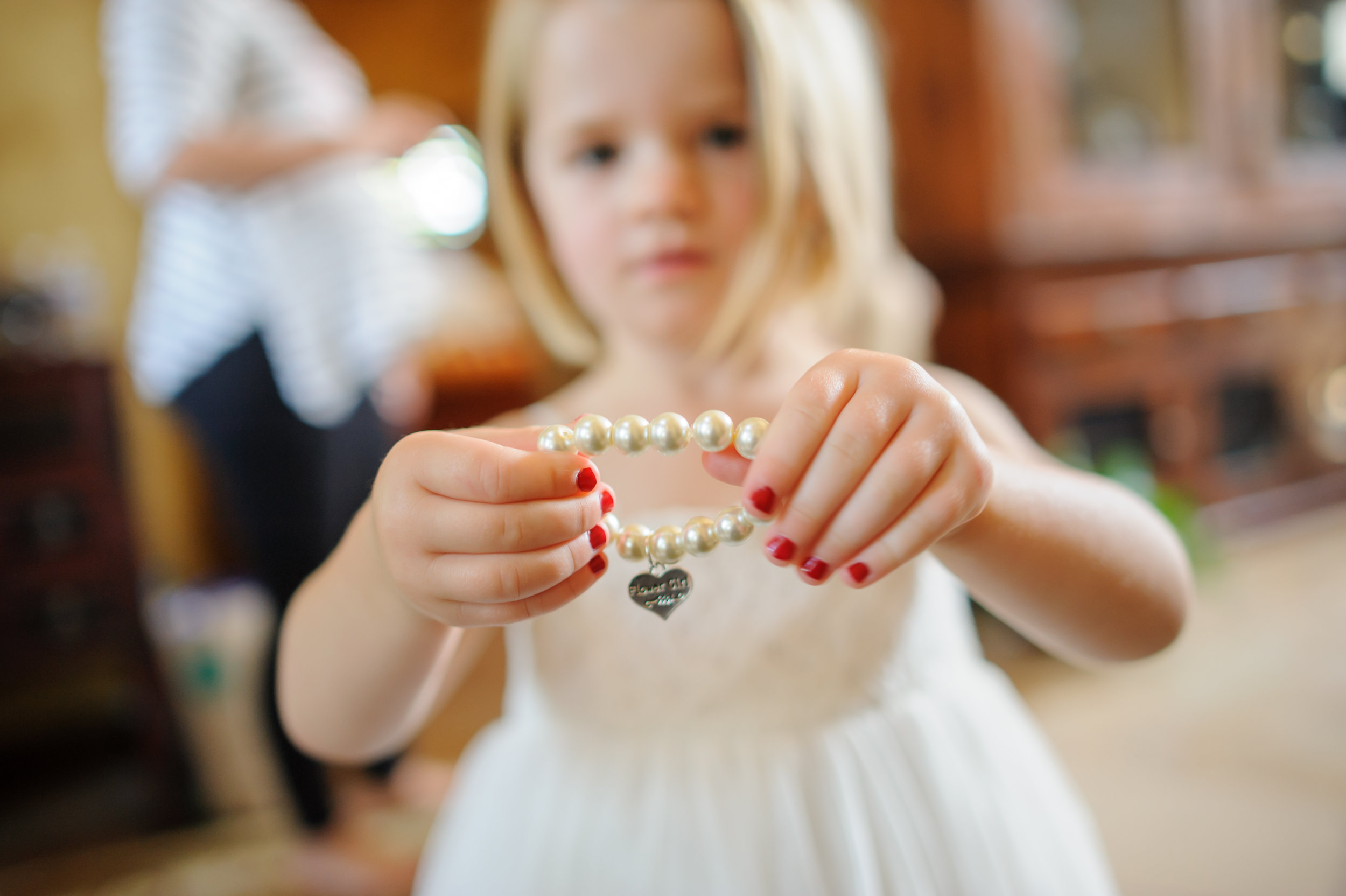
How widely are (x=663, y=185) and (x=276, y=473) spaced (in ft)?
2.11

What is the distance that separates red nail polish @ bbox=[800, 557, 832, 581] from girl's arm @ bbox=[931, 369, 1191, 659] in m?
0.07

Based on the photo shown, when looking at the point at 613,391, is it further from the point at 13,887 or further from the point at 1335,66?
the point at 1335,66

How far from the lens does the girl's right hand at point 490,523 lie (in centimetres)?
27

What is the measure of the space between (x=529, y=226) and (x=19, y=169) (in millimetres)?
1799

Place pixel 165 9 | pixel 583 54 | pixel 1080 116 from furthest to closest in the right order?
pixel 1080 116, pixel 165 9, pixel 583 54

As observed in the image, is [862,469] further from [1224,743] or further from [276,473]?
[1224,743]

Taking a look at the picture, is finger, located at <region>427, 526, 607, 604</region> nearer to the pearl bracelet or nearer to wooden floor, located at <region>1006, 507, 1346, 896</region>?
the pearl bracelet

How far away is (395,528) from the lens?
30 centimetres

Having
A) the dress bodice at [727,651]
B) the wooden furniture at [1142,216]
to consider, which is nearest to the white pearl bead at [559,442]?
the dress bodice at [727,651]

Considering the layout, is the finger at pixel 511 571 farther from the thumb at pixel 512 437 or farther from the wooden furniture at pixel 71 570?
the wooden furniture at pixel 71 570

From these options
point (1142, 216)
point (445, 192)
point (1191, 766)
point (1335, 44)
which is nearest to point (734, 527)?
point (1191, 766)

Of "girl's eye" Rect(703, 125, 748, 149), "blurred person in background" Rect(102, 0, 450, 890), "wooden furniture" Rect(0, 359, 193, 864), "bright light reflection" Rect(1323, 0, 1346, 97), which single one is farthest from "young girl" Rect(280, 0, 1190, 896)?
"bright light reflection" Rect(1323, 0, 1346, 97)

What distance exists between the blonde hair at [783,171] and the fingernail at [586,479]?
0.77 ft

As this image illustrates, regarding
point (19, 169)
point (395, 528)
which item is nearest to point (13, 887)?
point (395, 528)
